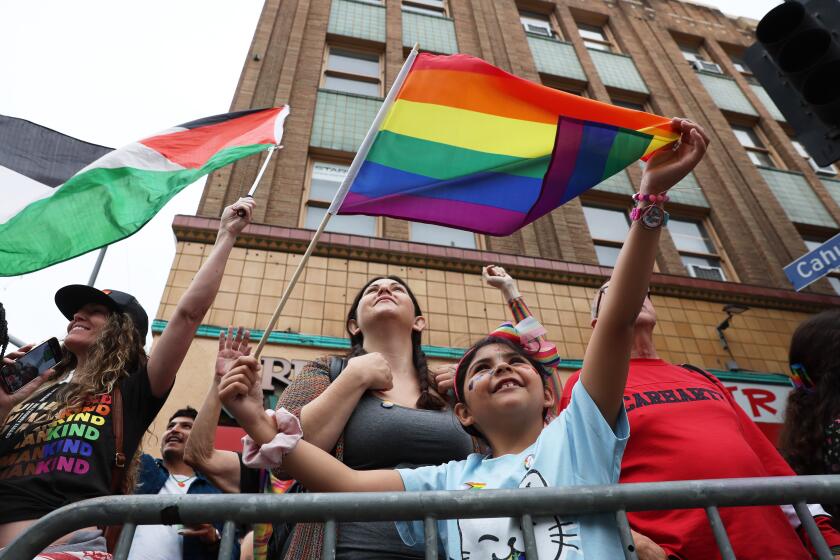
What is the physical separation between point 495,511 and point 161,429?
6.05 m

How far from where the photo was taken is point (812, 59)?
394 centimetres

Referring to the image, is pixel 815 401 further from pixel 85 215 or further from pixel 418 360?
pixel 85 215

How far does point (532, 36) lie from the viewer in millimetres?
13945

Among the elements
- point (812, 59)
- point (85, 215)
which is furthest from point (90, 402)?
point (812, 59)

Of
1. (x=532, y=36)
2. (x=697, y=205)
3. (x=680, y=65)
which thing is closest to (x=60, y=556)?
(x=697, y=205)

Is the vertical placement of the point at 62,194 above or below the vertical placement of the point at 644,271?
above

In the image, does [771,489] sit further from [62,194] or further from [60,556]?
[62,194]

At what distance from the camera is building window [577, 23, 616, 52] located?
15180 millimetres

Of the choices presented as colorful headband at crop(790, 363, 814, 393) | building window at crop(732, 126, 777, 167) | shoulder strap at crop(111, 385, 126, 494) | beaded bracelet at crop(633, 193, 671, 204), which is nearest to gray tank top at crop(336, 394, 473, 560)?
shoulder strap at crop(111, 385, 126, 494)

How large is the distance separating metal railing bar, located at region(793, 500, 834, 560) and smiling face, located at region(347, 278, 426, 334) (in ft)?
5.72

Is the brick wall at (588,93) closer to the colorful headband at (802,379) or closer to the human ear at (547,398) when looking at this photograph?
the colorful headband at (802,379)

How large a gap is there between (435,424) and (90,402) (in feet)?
4.97

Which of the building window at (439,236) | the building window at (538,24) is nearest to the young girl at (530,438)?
the building window at (439,236)

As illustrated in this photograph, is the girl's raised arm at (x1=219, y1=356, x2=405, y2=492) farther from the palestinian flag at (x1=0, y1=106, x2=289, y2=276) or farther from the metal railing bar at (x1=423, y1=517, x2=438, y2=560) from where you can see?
the palestinian flag at (x1=0, y1=106, x2=289, y2=276)
